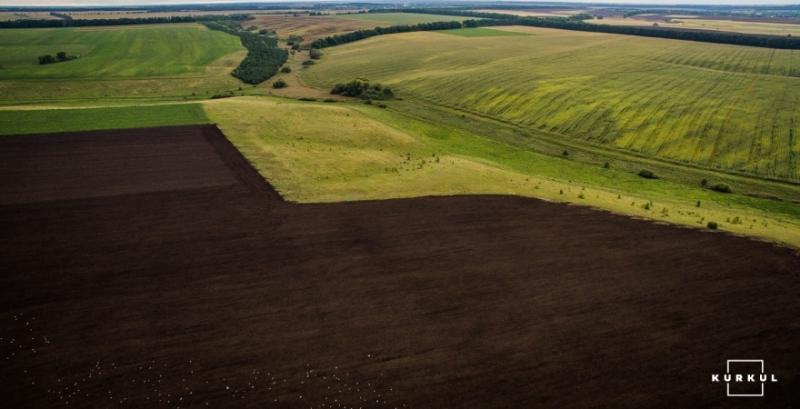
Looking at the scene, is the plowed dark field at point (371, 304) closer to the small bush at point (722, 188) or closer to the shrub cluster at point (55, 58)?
the small bush at point (722, 188)

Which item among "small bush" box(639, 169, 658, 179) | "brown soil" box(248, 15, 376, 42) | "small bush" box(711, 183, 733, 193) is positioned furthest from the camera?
"brown soil" box(248, 15, 376, 42)

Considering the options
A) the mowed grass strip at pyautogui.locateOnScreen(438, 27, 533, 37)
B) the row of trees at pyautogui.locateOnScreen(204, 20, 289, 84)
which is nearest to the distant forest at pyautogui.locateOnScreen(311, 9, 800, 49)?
the mowed grass strip at pyautogui.locateOnScreen(438, 27, 533, 37)

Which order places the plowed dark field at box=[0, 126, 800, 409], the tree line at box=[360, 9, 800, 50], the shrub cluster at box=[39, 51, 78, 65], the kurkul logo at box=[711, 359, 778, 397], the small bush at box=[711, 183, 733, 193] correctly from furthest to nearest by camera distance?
the tree line at box=[360, 9, 800, 50]
the shrub cluster at box=[39, 51, 78, 65]
the small bush at box=[711, 183, 733, 193]
the kurkul logo at box=[711, 359, 778, 397]
the plowed dark field at box=[0, 126, 800, 409]

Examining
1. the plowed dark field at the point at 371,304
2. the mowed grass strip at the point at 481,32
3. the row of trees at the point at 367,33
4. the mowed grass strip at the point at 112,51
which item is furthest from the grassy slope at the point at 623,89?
the mowed grass strip at the point at 112,51

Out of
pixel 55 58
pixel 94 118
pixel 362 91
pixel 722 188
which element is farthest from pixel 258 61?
pixel 722 188

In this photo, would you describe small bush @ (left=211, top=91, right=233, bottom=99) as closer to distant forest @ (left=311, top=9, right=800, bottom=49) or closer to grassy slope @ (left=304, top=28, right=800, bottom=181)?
grassy slope @ (left=304, top=28, right=800, bottom=181)

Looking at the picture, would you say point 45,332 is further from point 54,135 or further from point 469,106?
point 469,106

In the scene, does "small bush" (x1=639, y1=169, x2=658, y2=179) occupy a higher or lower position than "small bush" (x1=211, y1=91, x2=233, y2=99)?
lower
